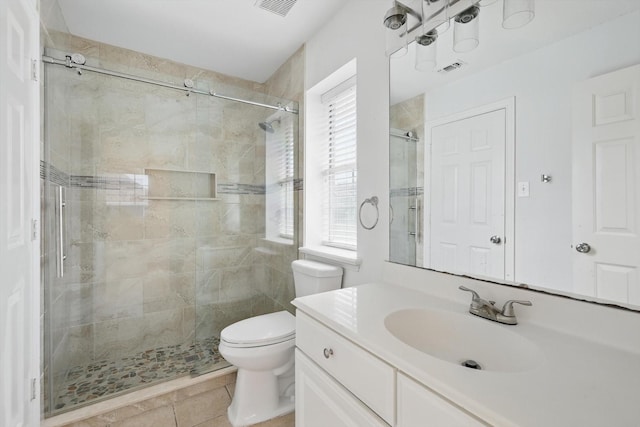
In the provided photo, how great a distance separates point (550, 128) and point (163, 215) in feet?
8.41

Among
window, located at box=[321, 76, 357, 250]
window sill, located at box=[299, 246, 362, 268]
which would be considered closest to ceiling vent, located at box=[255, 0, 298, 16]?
window, located at box=[321, 76, 357, 250]

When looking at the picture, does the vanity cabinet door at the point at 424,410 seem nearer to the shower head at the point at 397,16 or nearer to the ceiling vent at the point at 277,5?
the shower head at the point at 397,16

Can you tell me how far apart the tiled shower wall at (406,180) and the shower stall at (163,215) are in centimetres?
106

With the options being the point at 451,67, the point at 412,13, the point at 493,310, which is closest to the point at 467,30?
the point at 451,67

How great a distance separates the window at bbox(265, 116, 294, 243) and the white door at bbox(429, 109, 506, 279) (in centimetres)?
133

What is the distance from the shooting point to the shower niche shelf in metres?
2.33

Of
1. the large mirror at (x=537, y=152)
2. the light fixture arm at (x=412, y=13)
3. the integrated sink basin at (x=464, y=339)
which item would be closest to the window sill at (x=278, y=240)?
the large mirror at (x=537, y=152)

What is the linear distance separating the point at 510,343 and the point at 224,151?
7.41ft

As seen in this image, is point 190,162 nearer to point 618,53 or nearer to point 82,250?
point 82,250

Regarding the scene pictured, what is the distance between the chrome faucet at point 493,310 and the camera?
2.97 feet

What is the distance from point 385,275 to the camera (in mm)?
1463

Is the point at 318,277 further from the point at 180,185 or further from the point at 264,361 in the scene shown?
the point at 180,185

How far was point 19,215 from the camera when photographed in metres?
1.12

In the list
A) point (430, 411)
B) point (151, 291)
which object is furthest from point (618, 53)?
point (151, 291)
